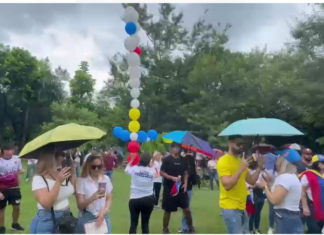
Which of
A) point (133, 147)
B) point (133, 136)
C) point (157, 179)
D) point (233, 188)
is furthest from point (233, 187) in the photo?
point (157, 179)

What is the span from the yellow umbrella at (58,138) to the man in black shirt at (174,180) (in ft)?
13.9

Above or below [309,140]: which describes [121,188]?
below

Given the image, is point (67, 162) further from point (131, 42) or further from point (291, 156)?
point (131, 42)

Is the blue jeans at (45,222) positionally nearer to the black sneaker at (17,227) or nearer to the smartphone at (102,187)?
the smartphone at (102,187)

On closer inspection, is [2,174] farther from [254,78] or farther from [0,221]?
[254,78]

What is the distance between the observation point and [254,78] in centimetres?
3516

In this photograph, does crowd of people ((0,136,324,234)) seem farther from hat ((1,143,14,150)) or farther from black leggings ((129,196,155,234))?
hat ((1,143,14,150))

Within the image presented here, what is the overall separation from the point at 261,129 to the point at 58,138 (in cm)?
256

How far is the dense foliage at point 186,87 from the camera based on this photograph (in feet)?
85.4

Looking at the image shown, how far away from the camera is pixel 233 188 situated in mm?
5152

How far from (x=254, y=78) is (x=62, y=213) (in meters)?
32.2

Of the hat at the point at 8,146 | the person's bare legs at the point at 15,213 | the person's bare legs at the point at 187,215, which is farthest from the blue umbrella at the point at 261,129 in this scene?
the person's bare legs at the point at 15,213

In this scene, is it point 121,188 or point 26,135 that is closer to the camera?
point 121,188

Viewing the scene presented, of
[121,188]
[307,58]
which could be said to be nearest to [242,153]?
[121,188]
